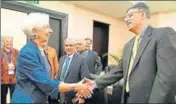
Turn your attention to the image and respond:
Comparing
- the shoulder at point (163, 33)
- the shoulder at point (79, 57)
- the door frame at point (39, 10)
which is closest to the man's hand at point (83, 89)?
the shoulder at point (79, 57)

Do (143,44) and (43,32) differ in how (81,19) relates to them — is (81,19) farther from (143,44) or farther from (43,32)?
(143,44)

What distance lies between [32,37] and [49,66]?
221mm

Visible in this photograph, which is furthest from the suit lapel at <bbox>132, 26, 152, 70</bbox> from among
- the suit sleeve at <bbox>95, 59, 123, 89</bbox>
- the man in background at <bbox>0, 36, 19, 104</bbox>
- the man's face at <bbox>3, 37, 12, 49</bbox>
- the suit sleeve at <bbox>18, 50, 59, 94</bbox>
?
the man's face at <bbox>3, 37, 12, 49</bbox>

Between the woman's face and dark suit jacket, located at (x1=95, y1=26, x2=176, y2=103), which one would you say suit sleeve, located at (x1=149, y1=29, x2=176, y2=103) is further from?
the woman's face

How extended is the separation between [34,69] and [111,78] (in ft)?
1.69

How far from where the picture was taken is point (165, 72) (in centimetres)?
135

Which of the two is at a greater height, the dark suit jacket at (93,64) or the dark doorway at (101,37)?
the dark doorway at (101,37)

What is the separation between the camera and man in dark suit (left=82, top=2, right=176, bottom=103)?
1354mm

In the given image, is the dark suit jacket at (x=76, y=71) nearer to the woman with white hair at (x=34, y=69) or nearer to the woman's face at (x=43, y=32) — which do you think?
the woman with white hair at (x=34, y=69)

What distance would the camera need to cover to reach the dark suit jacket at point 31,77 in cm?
148

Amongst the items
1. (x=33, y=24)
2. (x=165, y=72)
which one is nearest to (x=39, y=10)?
(x=33, y=24)

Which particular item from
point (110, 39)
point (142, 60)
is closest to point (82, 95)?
point (142, 60)

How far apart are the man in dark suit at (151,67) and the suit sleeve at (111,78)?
142 millimetres

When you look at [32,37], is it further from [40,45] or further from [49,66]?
[49,66]
